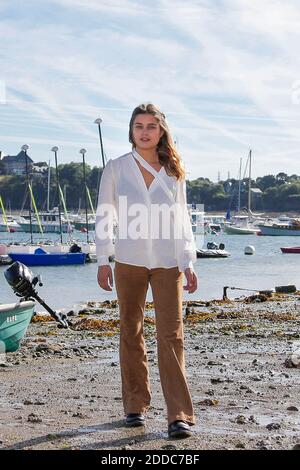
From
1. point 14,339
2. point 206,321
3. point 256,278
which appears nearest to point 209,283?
point 256,278

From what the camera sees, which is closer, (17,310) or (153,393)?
(153,393)

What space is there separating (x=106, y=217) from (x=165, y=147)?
2.24 ft

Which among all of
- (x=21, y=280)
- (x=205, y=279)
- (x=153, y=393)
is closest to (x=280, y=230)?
(x=205, y=279)

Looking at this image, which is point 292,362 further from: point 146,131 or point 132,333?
point 146,131

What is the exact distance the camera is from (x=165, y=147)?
6.46 metres

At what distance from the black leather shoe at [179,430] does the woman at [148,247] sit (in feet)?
0.34

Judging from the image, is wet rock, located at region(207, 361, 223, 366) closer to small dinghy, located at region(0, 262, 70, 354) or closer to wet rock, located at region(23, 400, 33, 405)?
small dinghy, located at region(0, 262, 70, 354)

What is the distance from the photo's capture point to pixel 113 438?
6074mm

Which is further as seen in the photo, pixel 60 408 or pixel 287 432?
pixel 60 408

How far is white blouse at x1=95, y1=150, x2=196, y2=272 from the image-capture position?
6332 millimetres
